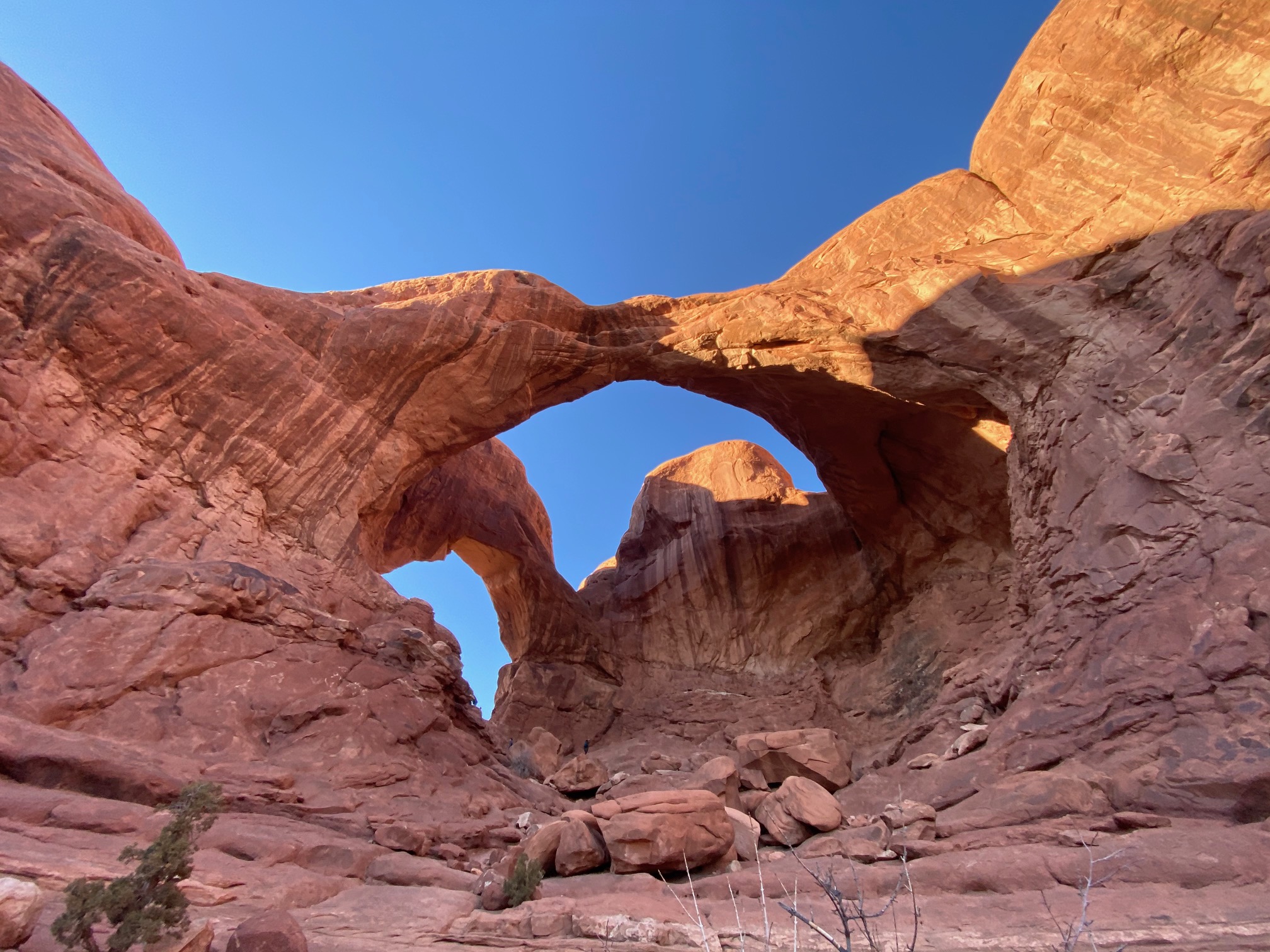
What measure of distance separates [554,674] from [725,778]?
15041 mm

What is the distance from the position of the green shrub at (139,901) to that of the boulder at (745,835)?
5.20 meters

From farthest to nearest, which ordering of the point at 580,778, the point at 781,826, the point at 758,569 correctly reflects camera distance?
1. the point at 758,569
2. the point at 580,778
3. the point at 781,826

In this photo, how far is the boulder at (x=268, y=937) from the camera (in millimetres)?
4348

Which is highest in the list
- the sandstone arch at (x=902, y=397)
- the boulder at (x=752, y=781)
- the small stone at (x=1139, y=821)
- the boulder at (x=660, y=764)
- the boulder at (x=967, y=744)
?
the sandstone arch at (x=902, y=397)

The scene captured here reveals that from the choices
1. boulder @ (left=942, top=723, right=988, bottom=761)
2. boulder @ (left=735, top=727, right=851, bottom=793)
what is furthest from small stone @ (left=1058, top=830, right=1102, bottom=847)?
boulder @ (left=735, top=727, right=851, bottom=793)

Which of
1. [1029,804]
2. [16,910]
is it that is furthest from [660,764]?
[16,910]

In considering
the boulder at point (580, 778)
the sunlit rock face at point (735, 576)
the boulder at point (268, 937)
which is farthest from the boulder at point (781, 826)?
the sunlit rock face at point (735, 576)

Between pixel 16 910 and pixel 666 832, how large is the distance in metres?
5.25

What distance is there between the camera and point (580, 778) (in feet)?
53.2

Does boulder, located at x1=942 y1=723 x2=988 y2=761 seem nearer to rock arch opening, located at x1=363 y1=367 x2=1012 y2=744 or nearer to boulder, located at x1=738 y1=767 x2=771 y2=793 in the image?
boulder, located at x1=738 y1=767 x2=771 y2=793

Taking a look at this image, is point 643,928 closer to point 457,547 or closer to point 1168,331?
point 1168,331

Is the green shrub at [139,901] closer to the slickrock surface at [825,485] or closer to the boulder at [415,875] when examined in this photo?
the slickrock surface at [825,485]

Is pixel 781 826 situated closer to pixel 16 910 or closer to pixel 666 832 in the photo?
pixel 666 832

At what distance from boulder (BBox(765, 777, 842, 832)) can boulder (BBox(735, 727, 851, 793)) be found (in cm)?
268
